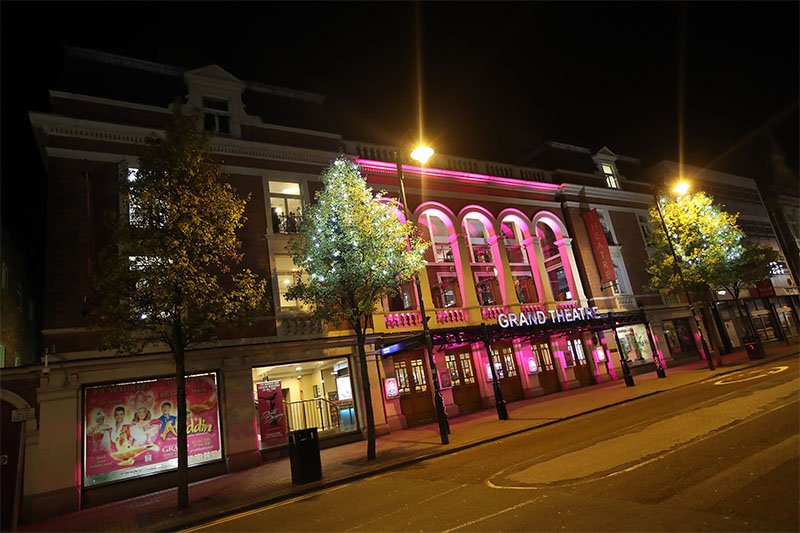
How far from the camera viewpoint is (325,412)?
15906mm

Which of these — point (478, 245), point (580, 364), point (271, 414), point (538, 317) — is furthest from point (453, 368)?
point (271, 414)

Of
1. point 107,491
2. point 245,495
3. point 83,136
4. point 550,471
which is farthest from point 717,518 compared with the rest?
point 83,136

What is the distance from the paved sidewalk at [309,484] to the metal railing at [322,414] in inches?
41.1

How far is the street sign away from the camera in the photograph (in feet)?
35.4

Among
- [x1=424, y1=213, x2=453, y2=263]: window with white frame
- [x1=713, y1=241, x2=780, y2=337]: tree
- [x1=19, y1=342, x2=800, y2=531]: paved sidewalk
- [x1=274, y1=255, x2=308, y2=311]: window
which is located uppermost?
[x1=424, y1=213, x2=453, y2=263]: window with white frame

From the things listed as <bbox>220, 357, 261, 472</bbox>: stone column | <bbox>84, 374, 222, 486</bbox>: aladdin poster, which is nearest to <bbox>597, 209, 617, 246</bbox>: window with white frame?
<bbox>220, 357, 261, 472</bbox>: stone column

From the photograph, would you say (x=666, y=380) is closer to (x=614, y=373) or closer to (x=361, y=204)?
(x=614, y=373)

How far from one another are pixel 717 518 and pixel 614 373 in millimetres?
20881

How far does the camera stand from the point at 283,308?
15.8 meters

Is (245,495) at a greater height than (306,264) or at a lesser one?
lesser

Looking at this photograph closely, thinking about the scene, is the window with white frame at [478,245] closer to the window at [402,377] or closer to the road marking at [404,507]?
the window at [402,377]

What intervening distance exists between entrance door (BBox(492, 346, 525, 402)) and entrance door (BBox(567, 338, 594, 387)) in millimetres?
3879

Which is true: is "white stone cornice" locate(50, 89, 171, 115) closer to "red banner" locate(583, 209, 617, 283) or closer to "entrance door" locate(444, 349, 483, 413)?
"entrance door" locate(444, 349, 483, 413)

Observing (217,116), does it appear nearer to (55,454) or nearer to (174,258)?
(174,258)
